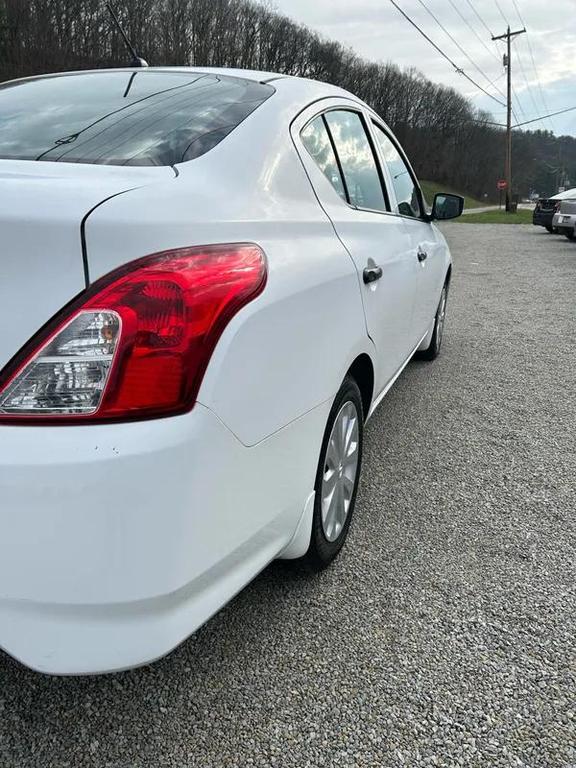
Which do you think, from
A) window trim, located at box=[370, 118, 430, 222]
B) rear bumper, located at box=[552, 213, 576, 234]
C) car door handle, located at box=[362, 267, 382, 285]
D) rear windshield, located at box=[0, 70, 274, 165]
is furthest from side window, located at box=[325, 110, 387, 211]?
rear bumper, located at box=[552, 213, 576, 234]

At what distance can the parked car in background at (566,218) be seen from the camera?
1608 centimetres

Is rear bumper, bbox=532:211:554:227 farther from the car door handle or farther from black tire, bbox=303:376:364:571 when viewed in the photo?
black tire, bbox=303:376:364:571

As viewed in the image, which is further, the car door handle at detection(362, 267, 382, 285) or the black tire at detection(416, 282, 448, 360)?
the black tire at detection(416, 282, 448, 360)

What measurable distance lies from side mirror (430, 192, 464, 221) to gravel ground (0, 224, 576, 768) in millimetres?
1723

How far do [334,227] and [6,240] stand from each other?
3.75 feet

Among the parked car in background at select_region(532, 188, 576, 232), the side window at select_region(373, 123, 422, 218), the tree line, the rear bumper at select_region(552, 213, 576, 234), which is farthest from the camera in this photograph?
the tree line

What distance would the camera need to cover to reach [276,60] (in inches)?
2368

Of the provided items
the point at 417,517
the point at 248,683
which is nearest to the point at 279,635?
the point at 248,683

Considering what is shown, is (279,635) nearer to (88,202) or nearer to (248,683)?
(248,683)

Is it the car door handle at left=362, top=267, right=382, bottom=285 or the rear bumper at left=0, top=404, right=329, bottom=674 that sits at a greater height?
the car door handle at left=362, top=267, right=382, bottom=285

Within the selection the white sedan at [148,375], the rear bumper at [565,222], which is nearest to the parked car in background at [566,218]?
the rear bumper at [565,222]

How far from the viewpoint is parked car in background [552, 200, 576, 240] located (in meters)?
16.1

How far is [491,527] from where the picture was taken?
→ 266 centimetres

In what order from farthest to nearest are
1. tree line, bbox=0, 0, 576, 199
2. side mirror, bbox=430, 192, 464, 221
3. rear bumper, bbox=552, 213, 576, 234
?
tree line, bbox=0, 0, 576, 199
rear bumper, bbox=552, 213, 576, 234
side mirror, bbox=430, 192, 464, 221
